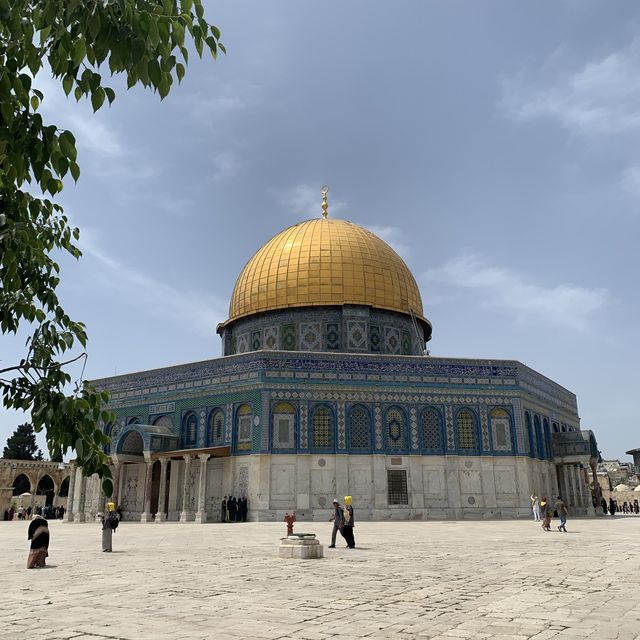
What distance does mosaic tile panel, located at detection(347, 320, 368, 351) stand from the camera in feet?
101

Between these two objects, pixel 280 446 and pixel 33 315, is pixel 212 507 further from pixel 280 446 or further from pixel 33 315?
pixel 33 315

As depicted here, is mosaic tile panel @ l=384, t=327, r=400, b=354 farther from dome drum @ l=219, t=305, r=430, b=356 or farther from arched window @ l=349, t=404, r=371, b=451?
arched window @ l=349, t=404, r=371, b=451

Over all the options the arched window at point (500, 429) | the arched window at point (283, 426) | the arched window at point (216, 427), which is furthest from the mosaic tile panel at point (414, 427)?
the arched window at point (216, 427)

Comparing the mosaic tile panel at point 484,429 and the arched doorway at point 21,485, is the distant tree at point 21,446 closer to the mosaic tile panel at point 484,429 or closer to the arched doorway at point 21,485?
the arched doorway at point 21,485

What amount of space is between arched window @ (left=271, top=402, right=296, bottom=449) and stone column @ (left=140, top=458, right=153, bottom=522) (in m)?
5.77

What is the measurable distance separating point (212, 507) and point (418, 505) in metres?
8.63

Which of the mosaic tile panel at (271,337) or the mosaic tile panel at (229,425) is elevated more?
the mosaic tile panel at (271,337)

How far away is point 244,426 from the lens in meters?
27.1

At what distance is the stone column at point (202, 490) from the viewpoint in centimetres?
2566

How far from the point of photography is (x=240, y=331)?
110 ft

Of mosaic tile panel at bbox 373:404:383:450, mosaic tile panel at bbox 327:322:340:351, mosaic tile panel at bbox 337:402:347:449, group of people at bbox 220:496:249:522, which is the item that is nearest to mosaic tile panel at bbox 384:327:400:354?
mosaic tile panel at bbox 327:322:340:351

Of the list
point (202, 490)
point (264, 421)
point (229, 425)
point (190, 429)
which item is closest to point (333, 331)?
point (264, 421)

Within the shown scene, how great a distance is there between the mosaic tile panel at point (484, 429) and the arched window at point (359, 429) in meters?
5.10

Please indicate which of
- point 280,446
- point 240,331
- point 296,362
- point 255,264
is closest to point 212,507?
point 280,446
